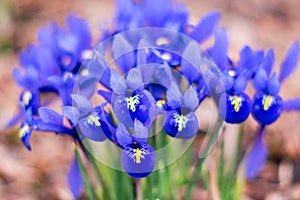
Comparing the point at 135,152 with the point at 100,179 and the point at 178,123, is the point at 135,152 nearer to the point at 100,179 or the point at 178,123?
the point at 178,123

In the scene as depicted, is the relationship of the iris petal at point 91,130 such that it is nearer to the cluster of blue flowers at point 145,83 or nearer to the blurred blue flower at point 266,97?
the cluster of blue flowers at point 145,83

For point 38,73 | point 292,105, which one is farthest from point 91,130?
point 292,105

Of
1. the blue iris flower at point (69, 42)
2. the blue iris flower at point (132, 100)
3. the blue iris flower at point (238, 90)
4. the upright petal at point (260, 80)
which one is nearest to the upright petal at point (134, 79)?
the blue iris flower at point (132, 100)

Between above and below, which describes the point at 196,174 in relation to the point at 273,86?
below

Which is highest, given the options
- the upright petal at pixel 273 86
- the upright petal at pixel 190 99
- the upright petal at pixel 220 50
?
the upright petal at pixel 220 50

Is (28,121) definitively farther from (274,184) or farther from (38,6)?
(38,6)

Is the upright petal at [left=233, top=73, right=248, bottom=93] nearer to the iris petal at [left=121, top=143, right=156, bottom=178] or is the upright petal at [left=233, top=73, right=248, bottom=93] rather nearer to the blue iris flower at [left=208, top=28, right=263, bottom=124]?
the blue iris flower at [left=208, top=28, right=263, bottom=124]
